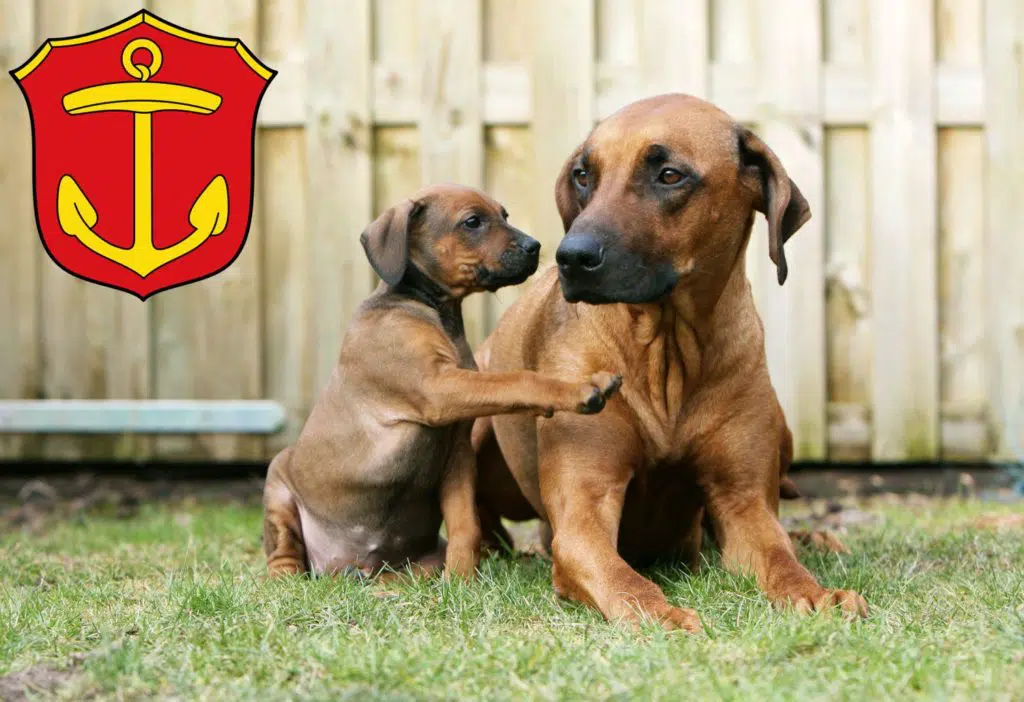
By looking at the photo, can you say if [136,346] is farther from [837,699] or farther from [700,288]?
[837,699]

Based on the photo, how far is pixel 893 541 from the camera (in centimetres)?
508

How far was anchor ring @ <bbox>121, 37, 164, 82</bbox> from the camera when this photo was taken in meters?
6.48

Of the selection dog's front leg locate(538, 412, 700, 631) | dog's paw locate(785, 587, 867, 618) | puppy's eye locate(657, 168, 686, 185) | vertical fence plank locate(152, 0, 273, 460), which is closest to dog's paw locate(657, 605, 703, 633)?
dog's front leg locate(538, 412, 700, 631)

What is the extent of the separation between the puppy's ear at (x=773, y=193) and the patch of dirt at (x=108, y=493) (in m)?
3.87

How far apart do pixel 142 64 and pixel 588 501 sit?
146 inches

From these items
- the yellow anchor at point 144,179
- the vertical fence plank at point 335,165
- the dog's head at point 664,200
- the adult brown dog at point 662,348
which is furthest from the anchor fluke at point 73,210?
the dog's head at point 664,200

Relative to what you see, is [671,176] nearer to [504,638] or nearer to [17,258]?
[504,638]

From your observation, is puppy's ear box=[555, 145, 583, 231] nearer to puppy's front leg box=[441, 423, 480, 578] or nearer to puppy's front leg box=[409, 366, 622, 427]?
puppy's front leg box=[409, 366, 622, 427]

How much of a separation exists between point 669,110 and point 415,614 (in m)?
1.68

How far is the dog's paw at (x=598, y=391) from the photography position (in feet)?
12.6

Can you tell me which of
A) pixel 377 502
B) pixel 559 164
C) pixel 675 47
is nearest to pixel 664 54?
pixel 675 47

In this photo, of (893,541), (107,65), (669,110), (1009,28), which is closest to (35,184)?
(107,65)

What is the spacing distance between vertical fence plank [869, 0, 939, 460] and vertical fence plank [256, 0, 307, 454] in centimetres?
294

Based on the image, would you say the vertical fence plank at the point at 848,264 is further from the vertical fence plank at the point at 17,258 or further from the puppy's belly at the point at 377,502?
the vertical fence plank at the point at 17,258
